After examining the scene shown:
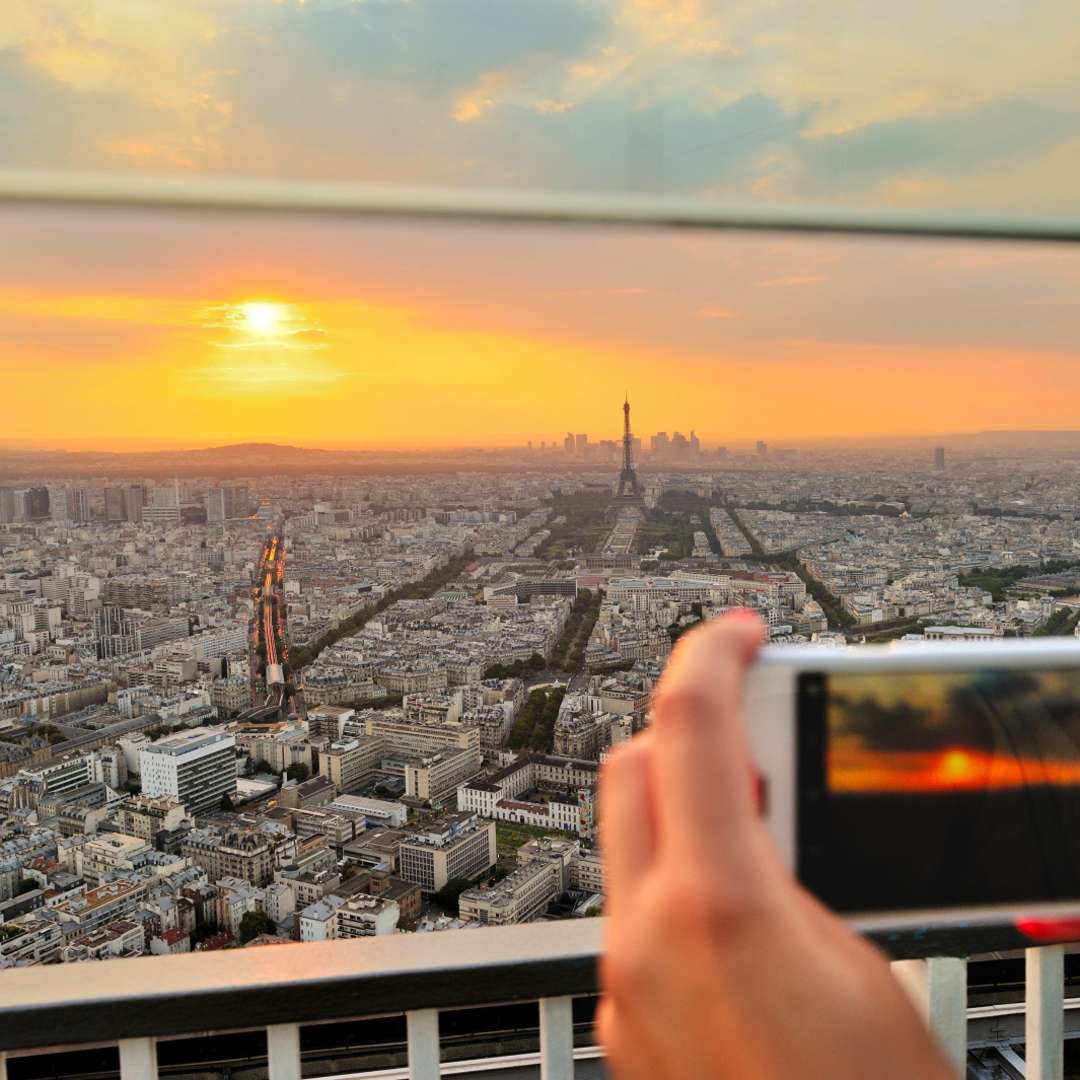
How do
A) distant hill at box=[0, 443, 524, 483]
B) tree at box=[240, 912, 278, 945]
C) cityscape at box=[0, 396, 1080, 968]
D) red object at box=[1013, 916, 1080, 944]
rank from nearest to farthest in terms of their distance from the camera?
red object at box=[1013, 916, 1080, 944]
cityscape at box=[0, 396, 1080, 968]
distant hill at box=[0, 443, 524, 483]
tree at box=[240, 912, 278, 945]

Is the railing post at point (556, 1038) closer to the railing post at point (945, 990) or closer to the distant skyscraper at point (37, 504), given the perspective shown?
the railing post at point (945, 990)

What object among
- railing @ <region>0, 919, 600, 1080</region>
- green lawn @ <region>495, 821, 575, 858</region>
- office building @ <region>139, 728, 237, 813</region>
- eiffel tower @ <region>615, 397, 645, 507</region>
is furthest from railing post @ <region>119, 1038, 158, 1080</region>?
office building @ <region>139, 728, 237, 813</region>

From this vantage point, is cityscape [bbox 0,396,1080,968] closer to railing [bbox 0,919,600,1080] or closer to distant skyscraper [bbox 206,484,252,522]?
Answer: distant skyscraper [bbox 206,484,252,522]

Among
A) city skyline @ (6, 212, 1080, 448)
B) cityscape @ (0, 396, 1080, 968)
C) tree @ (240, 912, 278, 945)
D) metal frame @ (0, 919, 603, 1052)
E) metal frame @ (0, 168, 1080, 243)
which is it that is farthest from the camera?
tree @ (240, 912, 278, 945)

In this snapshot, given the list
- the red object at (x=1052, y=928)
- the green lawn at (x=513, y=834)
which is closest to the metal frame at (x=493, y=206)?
the red object at (x=1052, y=928)

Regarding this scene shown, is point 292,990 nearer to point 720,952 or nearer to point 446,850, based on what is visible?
point 720,952

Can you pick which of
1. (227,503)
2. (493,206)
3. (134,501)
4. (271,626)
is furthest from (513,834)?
(493,206)
